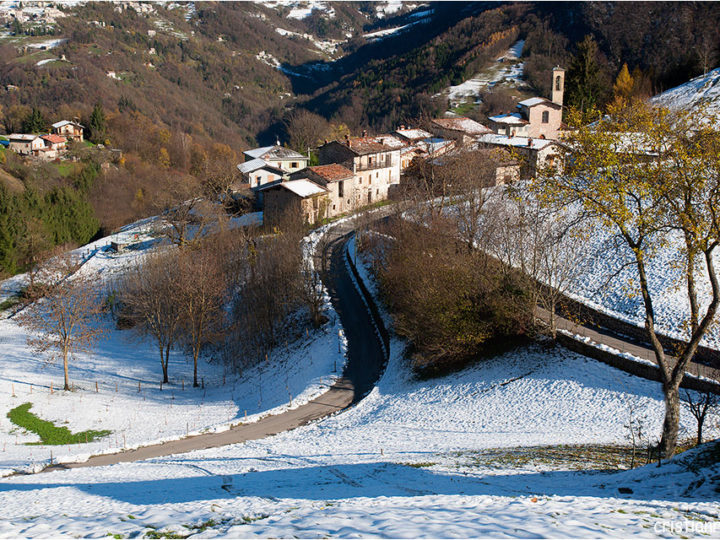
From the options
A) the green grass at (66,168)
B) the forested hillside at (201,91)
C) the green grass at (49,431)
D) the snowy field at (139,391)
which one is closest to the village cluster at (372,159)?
the forested hillside at (201,91)

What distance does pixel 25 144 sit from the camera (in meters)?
103

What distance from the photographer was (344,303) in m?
36.1

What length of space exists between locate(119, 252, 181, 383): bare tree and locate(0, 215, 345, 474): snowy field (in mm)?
1651

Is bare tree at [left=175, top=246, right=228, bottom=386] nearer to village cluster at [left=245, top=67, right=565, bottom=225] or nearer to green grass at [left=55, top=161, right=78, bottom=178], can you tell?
village cluster at [left=245, top=67, right=565, bottom=225]

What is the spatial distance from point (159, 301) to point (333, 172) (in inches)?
1083

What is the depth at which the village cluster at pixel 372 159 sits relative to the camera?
51.2 metres

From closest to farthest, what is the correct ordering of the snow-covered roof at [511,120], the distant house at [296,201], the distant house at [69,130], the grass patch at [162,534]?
the grass patch at [162,534], the distant house at [296,201], the snow-covered roof at [511,120], the distant house at [69,130]

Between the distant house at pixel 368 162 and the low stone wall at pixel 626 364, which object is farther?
the distant house at pixel 368 162

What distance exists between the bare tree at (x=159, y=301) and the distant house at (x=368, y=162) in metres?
23.0

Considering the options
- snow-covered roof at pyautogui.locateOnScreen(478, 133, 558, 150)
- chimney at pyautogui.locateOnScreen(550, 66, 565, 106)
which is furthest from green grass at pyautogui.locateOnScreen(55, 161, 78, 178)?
chimney at pyautogui.locateOnScreen(550, 66, 565, 106)

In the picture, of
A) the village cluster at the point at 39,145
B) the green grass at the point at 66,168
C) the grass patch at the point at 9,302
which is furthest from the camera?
the village cluster at the point at 39,145

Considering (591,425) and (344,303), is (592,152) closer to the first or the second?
(591,425)

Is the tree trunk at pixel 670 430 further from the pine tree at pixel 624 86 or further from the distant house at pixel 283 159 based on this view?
the pine tree at pixel 624 86

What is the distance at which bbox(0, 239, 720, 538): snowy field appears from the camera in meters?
8.92
